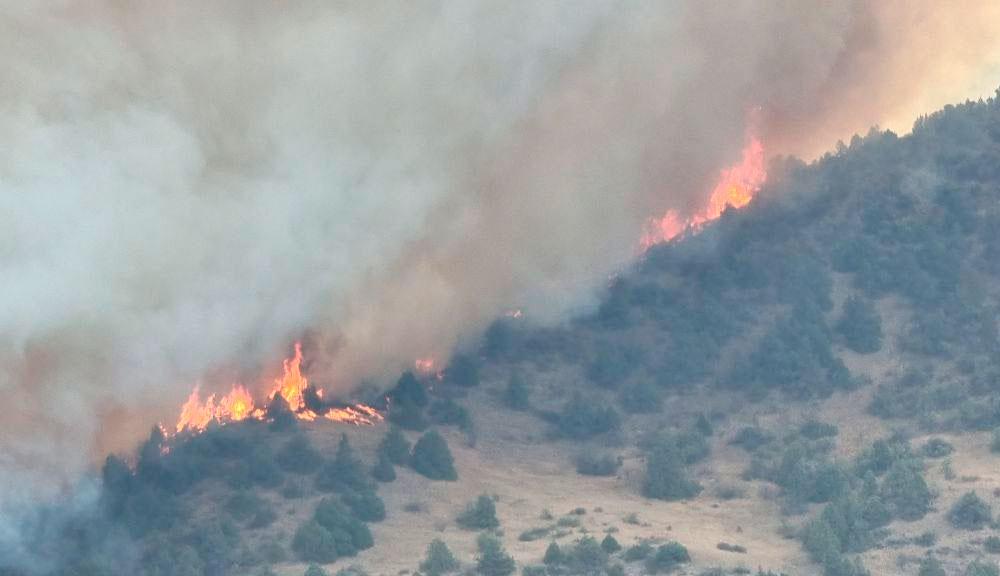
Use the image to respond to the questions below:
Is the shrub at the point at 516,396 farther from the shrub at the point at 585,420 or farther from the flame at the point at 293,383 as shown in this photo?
the flame at the point at 293,383

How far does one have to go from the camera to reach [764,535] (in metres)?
67.1

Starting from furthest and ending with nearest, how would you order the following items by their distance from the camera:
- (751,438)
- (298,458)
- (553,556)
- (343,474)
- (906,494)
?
(751,438) → (298,458) → (343,474) → (906,494) → (553,556)

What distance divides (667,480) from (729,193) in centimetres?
2500

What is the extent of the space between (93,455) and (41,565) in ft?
11.9

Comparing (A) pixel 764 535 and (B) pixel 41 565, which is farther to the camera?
(A) pixel 764 535

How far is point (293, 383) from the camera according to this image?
7312 cm

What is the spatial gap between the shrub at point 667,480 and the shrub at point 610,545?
805cm

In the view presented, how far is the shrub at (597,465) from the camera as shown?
75.2 m

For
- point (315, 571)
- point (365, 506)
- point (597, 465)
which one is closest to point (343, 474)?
point (365, 506)

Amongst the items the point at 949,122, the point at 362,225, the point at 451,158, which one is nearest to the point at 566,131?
the point at 451,158

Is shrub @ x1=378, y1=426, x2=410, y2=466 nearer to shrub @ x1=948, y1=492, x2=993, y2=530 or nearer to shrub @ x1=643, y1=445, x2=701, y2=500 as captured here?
shrub @ x1=643, y1=445, x2=701, y2=500

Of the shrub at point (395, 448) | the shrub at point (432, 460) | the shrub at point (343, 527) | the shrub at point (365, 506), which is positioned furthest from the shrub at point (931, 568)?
the shrub at point (395, 448)

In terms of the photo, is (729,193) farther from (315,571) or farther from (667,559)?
(315,571)

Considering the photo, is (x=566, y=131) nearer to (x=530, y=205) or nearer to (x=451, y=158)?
(x=530, y=205)
